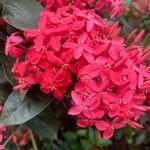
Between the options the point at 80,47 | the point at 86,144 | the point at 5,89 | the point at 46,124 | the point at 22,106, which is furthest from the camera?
the point at 86,144

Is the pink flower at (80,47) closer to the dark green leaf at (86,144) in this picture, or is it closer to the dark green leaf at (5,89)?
the dark green leaf at (5,89)

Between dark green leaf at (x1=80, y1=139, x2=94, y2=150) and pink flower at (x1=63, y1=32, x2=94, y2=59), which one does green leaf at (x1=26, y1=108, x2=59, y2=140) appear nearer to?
pink flower at (x1=63, y1=32, x2=94, y2=59)

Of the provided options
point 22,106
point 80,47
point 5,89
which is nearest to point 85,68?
point 80,47

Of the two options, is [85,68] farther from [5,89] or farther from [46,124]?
[46,124]

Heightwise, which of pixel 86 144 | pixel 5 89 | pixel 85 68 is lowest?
pixel 86 144

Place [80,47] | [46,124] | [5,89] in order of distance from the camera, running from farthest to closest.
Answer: [46,124], [5,89], [80,47]

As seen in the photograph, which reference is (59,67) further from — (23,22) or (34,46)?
(23,22)

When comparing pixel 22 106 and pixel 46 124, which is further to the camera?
pixel 46 124
